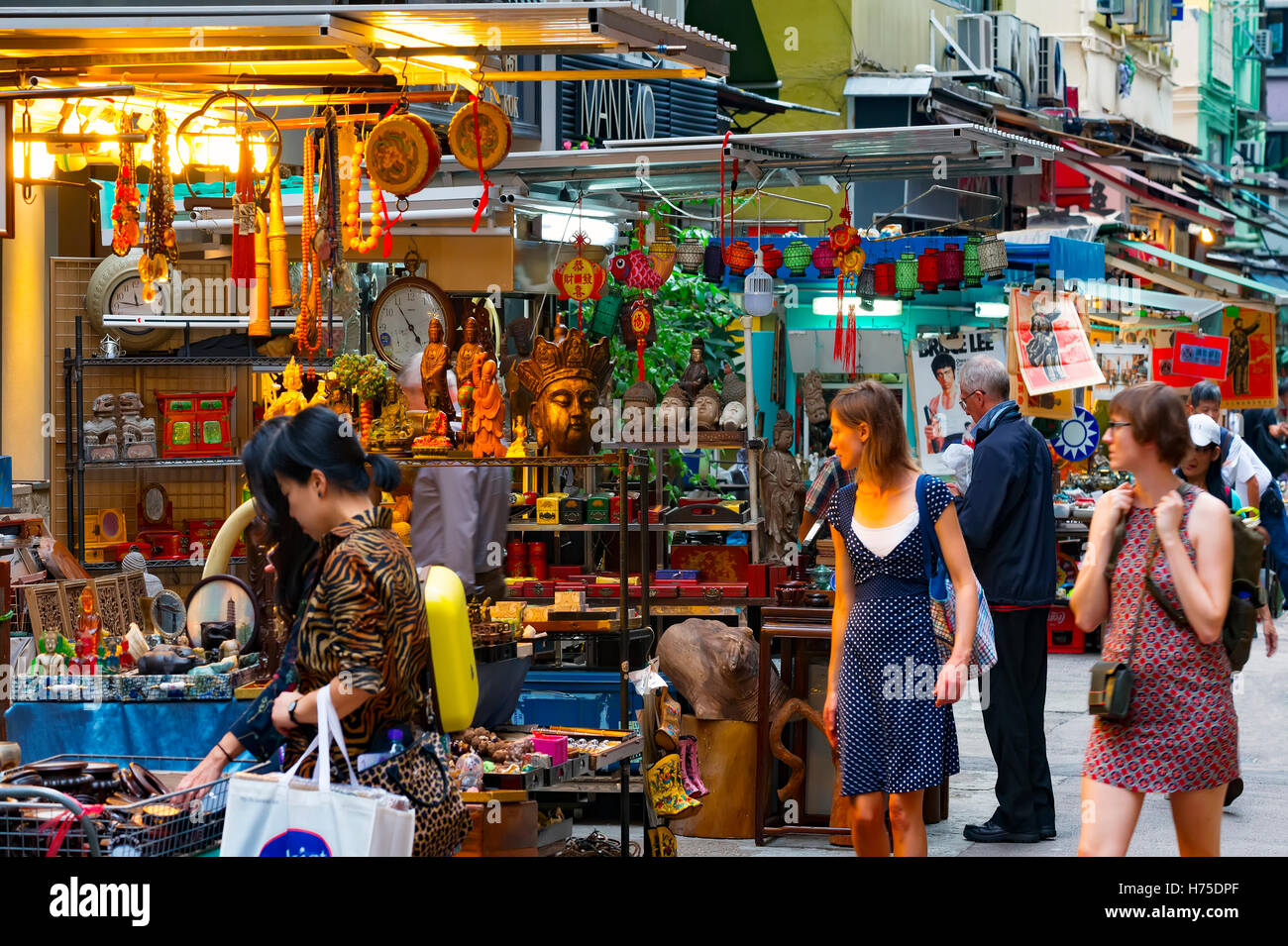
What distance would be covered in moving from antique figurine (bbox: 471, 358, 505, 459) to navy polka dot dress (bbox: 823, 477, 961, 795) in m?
2.26

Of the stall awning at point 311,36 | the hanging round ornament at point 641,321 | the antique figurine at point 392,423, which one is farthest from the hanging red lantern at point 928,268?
the stall awning at point 311,36

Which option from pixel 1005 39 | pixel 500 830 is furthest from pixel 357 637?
pixel 1005 39

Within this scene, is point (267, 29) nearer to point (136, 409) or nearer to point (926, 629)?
point (926, 629)

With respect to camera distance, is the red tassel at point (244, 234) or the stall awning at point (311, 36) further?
the red tassel at point (244, 234)

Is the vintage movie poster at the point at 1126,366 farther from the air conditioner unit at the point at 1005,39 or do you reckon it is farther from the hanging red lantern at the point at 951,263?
the air conditioner unit at the point at 1005,39

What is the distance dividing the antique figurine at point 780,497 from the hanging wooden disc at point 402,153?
16.7 ft

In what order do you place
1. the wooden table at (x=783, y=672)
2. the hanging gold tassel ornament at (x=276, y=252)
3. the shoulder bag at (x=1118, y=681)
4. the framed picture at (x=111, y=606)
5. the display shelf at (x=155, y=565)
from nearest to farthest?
the shoulder bag at (x=1118, y=681) → the hanging gold tassel ornament at (x=276, y=252) → the wooden table at (x=783, y=672) → the framed picture at (x=111, y=606) → the display shelf at (x=155, y=565)

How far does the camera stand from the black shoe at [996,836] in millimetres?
8117

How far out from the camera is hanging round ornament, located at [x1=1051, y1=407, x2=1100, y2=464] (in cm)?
1530

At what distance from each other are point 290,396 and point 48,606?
1.93 m

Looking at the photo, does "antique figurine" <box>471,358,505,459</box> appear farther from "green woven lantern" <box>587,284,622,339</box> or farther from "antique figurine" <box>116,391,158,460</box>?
"antique figurine" <box>116,391,158,460</box>

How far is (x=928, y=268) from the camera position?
13758 mm

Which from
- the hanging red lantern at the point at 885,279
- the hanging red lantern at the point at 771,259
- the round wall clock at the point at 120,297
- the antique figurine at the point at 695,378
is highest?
the hanging red lantern at the point at 771,259

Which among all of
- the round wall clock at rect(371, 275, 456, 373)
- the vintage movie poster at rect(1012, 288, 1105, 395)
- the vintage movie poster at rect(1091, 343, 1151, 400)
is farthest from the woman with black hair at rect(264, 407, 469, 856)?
the vintage movie poster at rect(1091, 343, 1151, 400)
